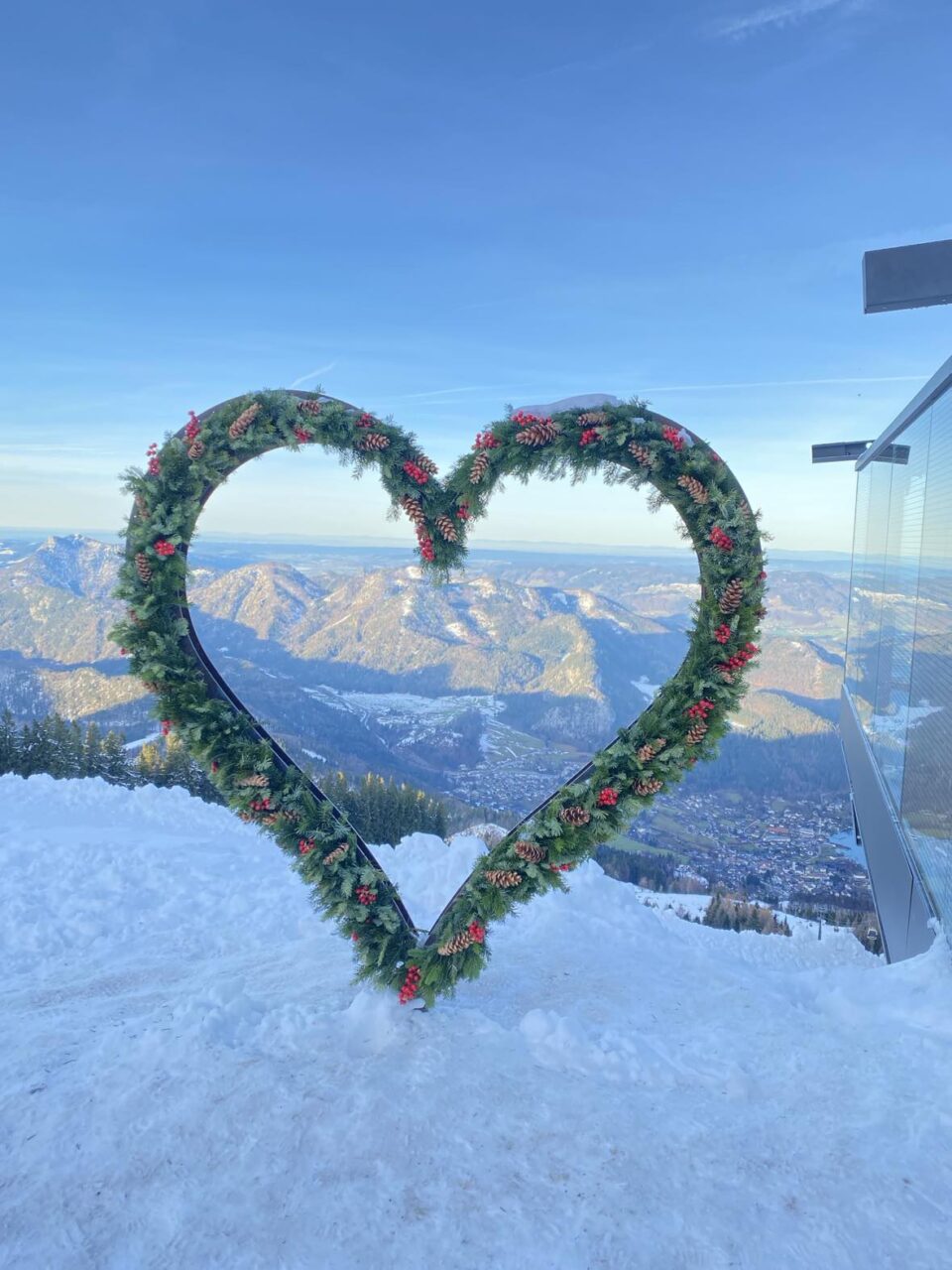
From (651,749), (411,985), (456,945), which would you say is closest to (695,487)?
(651,749)

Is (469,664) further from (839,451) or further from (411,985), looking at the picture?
(411,985)

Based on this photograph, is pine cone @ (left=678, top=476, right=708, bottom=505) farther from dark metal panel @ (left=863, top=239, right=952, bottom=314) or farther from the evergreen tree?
the evergreen tree

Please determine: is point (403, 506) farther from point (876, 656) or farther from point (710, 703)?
point (876, 656)

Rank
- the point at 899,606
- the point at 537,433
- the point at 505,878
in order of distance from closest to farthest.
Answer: the point at 537,433
the point at 505,878
the point at 899,606

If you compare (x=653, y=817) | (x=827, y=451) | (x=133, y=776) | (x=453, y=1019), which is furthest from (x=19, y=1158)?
(x=653, y=817)

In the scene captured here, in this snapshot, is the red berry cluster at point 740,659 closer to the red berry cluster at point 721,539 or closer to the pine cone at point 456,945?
the red berry cluster at point 721,539
